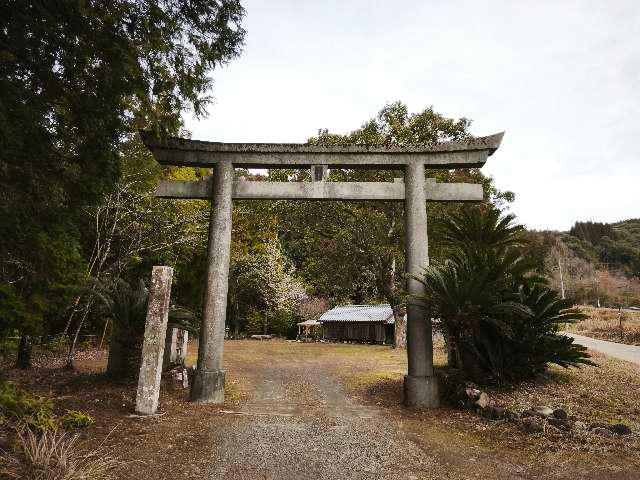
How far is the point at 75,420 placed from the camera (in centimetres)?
Result: 436

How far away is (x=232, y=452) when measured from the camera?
4051mm

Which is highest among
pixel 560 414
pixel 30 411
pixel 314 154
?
pixel 314 154

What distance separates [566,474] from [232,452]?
3.18 m

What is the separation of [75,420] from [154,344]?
1325 mm

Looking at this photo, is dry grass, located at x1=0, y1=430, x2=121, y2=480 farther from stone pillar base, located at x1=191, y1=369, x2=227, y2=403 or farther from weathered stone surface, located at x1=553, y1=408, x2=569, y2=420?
weathered stone surface, located at x1=553, y1=408, x2=569, y2=420

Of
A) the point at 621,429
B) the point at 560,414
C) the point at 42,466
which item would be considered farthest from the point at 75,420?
the point at 621,429

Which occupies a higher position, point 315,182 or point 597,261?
point 597,261

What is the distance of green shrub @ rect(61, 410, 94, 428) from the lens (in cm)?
429

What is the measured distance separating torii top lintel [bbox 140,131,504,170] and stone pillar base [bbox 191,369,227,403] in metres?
3.61

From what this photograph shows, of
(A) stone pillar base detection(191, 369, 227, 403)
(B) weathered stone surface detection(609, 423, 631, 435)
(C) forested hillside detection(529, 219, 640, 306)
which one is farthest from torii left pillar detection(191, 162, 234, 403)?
(C) forested hillside detection(529, 219, 640, 306)

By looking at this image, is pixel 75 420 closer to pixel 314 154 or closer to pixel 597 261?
pixel 314 154

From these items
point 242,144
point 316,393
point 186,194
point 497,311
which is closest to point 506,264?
point 497,311

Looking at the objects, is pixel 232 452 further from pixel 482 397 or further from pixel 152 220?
pixel 152 220

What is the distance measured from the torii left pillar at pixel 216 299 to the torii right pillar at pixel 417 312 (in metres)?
3.05
